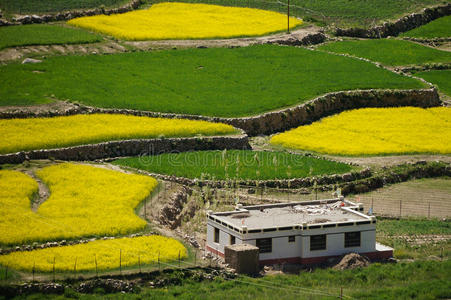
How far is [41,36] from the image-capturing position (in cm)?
11575

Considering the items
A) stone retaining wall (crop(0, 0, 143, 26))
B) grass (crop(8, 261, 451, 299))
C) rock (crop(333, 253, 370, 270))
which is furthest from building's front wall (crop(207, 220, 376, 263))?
stone retaining wall (crop(0, 0, 143, 26))

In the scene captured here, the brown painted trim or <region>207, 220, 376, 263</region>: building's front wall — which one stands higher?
<region>207, 220, 376, 263</region>: building's front wall

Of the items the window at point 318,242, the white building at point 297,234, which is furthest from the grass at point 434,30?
the window at point 318,242

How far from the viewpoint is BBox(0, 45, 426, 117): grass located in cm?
10069

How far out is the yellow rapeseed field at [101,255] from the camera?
219 ft

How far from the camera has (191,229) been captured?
7956cm

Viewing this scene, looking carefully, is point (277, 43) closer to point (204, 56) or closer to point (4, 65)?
point (204, 56)

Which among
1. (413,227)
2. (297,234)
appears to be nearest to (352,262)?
Answer: (297,234)

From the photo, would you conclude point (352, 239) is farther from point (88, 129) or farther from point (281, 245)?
point (88, 129)

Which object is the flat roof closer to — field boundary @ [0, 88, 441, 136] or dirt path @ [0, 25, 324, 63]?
field boundary @ [0, 88, 441, 136]

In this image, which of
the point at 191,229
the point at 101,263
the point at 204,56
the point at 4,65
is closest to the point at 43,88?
the point at 4,65

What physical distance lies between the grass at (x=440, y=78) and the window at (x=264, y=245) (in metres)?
45.2

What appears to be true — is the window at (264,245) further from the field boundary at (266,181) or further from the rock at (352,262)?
the field boundary at (266,181)

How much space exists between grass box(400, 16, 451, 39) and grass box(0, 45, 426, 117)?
17463mm
